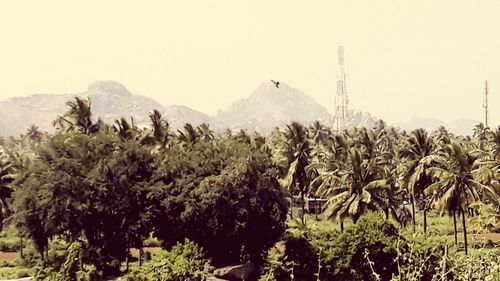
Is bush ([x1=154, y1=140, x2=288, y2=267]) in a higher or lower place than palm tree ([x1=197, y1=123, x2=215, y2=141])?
lower

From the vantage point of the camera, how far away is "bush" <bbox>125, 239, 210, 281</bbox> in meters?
22.2

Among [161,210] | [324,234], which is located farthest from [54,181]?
[324,234]

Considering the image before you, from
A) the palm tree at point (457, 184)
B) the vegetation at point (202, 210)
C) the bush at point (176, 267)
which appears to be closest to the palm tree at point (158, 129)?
the vegetation at point (202, 210)

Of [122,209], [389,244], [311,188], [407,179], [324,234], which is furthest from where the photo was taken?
[311,188]

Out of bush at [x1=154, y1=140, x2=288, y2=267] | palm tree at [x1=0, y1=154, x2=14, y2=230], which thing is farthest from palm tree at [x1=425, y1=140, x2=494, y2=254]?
palm tree at [x1=0, y1=154, x2=14, y2=230]

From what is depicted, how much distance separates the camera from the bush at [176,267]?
2217cm

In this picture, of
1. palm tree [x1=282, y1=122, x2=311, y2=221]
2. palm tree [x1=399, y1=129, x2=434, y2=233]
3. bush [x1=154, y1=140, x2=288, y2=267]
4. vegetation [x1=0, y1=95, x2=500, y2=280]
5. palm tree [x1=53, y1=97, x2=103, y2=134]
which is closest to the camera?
vegetation [x1=0, y1=95, x2=500, y2=280]

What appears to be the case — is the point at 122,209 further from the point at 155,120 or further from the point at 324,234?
the point at 155,120

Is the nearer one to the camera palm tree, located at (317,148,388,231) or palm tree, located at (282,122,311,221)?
palm tree, located at (317,148,388,231)

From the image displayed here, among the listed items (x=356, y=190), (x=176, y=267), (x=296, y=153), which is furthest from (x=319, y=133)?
(x=176, y=267)

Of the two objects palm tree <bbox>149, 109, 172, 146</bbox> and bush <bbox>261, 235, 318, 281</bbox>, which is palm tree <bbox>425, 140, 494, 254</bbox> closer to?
bush <bbox>261, 235, 318, 281</bbox>

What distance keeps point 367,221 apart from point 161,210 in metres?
10.3

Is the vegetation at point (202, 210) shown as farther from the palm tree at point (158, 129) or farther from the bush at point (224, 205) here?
the palm tree at point (158, 129)

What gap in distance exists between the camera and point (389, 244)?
78.7 feet
